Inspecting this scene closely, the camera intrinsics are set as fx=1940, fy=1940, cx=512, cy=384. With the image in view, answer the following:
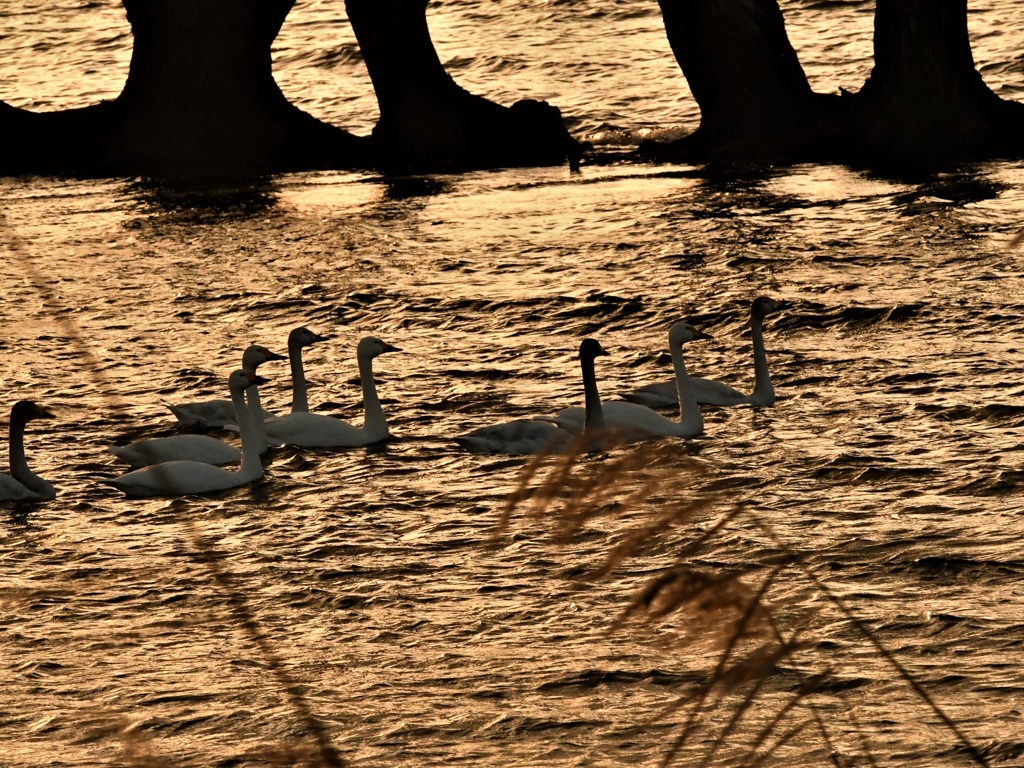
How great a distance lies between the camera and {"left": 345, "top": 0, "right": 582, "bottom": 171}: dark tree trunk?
1216 inches

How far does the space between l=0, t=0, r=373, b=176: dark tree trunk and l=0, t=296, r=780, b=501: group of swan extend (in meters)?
16.6

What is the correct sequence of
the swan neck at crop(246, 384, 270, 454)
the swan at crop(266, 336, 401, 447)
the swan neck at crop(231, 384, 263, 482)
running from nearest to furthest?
the swan neck at crop(231, 384, 263, 482) → the swan neck at crop(246, 384, 270, 454) → the swan at crop(266, 336, 401, 447)

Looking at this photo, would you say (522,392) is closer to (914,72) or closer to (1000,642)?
(1000,642)

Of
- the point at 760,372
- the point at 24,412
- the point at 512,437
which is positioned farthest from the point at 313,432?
the point at 760,372

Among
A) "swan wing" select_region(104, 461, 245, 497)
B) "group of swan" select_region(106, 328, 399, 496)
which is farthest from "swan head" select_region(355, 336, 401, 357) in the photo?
"swan wing" select_region(104, 461, 245, 497)

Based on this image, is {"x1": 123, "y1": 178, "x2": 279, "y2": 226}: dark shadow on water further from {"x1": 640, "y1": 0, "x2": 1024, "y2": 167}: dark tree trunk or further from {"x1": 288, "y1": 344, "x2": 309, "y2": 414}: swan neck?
{"x1": 288, "y1": 344, "x2": 309, "y2": 414}: swan neck

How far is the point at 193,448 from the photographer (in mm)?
14070

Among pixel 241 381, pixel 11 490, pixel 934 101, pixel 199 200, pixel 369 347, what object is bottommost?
pixel 199 200

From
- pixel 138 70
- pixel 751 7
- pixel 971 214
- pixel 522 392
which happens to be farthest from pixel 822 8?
pixel 522 392

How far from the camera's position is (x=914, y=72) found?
92.8ft

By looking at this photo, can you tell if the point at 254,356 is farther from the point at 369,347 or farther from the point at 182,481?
the point at 182,481

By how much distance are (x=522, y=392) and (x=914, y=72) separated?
14.3 meters

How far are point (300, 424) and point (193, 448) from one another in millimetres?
928

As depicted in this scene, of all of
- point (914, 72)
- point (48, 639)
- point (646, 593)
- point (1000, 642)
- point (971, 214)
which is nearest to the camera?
point (646, 593)
